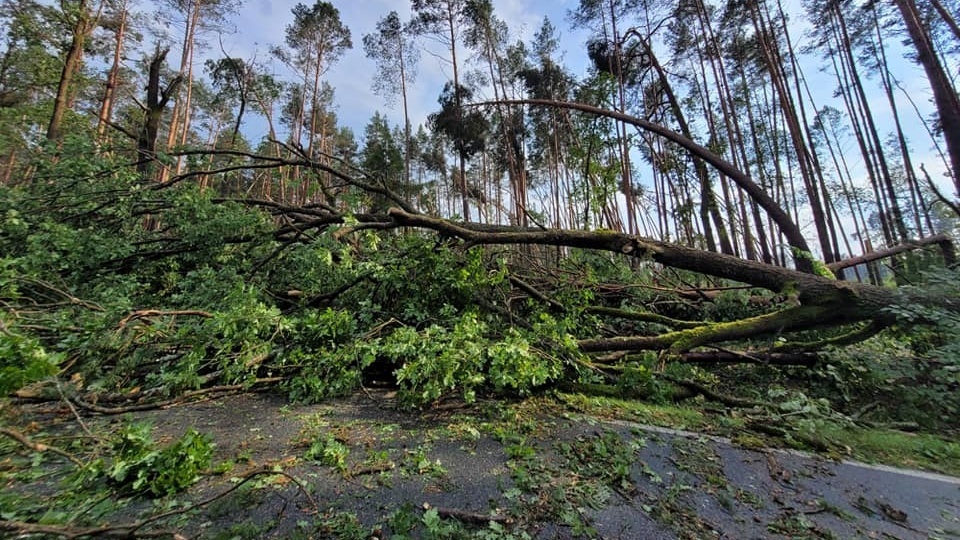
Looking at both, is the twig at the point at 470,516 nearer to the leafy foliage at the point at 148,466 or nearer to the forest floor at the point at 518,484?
the forest floor at the point at 518,484

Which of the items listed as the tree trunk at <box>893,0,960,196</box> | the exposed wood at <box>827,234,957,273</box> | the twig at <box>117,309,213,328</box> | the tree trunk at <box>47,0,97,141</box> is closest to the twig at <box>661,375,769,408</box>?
the exposed wood at <box>827,234,957,273</box>

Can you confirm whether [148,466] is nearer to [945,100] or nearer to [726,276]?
[726,276]

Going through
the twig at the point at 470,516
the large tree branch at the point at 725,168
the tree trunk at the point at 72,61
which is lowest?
the twig at the point at 470,516

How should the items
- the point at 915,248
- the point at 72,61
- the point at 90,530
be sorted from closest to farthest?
the point at 90,530, the point at 915,248, the point at 72,61

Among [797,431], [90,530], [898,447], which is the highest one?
[90,530]

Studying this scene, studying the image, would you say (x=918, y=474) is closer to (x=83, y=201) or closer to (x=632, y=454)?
(x=632, y=454)

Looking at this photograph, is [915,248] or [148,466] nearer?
[148,466]

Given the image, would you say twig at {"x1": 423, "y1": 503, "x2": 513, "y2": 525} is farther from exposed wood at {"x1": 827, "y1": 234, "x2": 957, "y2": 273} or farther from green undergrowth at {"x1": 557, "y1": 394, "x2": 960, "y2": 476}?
exposed wood at {"x1": 827, "y1": 234, "x2": 957, "y2": 273}

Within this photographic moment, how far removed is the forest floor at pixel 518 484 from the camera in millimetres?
1299

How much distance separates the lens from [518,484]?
5.08 ft

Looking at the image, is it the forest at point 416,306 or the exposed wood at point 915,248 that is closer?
the forest at point 416,306

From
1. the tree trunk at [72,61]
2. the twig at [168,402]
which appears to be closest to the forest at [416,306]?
the twig at [168,402]

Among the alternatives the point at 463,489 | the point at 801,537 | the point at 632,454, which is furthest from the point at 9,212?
the point at 801,537

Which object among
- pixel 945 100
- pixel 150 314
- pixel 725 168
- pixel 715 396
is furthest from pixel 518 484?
pixel 945 100
